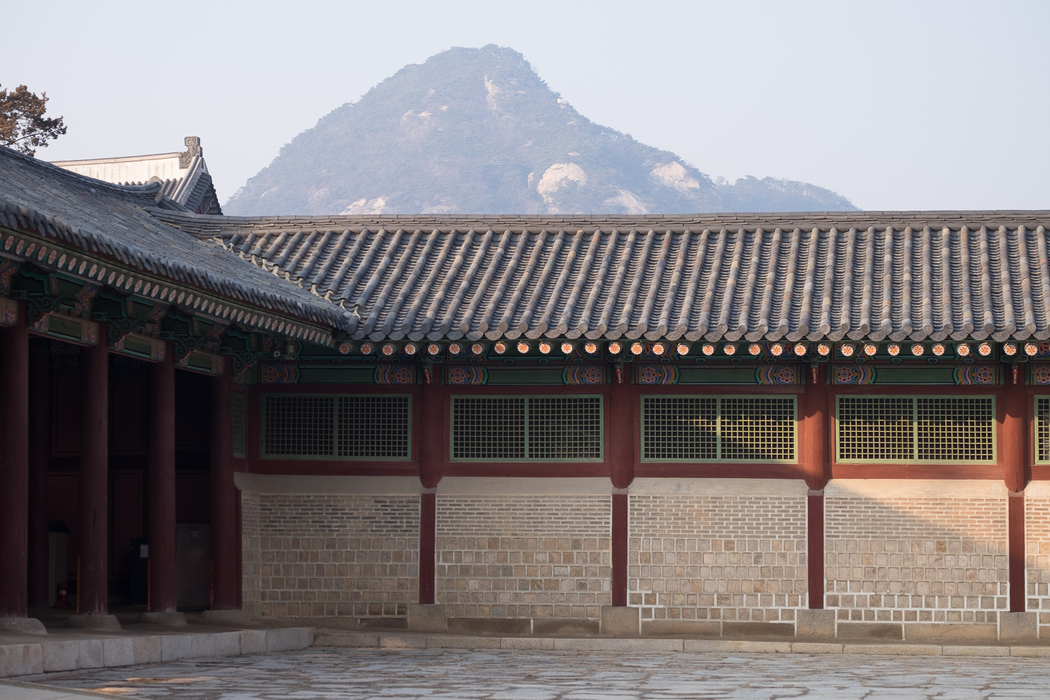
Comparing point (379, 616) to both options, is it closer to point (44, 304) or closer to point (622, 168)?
point (44, 304)

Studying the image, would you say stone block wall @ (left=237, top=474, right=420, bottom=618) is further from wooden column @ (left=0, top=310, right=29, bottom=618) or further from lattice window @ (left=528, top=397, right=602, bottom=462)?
wooden column @ (left=0, top=310, right=29, bottom=618)

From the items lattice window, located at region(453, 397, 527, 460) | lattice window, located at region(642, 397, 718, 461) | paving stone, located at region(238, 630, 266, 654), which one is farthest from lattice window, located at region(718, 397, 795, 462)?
paving stone, located at region(238, 630, 266, 654)

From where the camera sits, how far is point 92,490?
13742 millimetres

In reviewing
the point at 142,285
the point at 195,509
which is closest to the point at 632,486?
the point at 195,509

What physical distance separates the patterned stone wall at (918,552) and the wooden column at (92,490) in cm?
851

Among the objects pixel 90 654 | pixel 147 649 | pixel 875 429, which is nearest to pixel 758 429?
pixel 875 429

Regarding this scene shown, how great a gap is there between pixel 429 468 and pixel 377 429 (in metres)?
0.87

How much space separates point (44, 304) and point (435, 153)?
15029 cm

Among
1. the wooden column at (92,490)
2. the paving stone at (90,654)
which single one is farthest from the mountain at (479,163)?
the paving stone at (90,654)

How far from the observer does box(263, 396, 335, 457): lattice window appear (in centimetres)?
1767

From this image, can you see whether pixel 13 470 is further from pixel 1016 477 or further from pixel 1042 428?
pixel 1042 428

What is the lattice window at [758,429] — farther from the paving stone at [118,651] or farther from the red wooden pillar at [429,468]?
the paving stone at [118,651]

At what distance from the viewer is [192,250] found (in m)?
16.6

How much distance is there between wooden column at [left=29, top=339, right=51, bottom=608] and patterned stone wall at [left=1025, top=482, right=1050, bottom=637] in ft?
39.0
